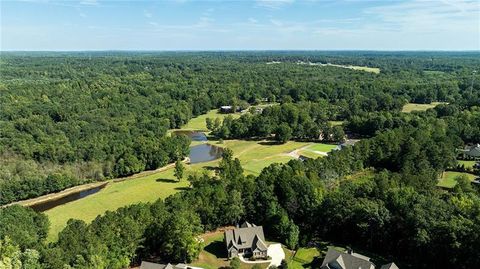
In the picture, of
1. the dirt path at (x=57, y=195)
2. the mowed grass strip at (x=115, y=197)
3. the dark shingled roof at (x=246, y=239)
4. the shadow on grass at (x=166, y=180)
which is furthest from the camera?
the shadow on grass at (x=166, y=180)

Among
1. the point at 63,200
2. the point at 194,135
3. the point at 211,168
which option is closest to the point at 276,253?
the point at 211,168

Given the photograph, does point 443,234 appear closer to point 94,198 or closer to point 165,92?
point 94,198

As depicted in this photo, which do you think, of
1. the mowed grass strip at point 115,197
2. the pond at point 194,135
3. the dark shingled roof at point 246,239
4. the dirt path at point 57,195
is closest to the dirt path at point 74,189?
the dirt path at point 57,195

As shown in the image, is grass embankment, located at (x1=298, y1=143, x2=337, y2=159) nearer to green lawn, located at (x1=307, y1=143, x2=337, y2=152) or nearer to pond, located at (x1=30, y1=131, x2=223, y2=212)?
green lawn, located at (x1=307, y1=143, x2=337, y2=152)

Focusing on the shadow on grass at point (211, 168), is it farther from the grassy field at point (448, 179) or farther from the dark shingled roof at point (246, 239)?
the grassy field at point (448, 179)

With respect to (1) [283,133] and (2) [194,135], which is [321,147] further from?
(2) [194,135]

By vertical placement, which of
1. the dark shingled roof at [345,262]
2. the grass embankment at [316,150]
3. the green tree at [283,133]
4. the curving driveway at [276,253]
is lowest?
the curving driveway at [276,253]

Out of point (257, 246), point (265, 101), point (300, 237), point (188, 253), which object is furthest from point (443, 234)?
point (265, 101)
